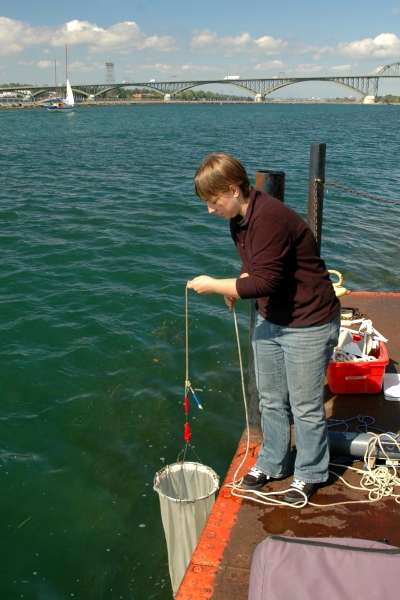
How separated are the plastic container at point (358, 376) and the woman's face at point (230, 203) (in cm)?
216

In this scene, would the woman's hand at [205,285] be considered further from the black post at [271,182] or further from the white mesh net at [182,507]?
the white mesh net at [182,507]

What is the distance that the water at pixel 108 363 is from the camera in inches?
170

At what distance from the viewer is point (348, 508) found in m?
3.41

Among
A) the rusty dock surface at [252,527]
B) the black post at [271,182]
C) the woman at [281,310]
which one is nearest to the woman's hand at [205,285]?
the woman at [281,310]

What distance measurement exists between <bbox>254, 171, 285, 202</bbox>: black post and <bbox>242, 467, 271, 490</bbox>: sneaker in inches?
68.3

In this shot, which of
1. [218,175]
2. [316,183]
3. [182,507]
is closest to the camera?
[218,175]

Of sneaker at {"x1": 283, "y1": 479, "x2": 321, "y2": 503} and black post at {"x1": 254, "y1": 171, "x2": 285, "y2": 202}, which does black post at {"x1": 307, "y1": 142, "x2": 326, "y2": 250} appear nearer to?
black post at {"x1": 254, "y1": 171, "x2": 285, "y2": 202}

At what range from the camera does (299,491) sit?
3443 mm

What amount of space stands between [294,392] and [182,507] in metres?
0.99

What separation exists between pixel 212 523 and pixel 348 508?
823 millimetres

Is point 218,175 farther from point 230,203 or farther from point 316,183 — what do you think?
point 316,183

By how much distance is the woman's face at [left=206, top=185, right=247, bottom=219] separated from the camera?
9.32ft

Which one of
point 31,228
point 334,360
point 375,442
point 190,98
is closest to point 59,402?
point 334,360

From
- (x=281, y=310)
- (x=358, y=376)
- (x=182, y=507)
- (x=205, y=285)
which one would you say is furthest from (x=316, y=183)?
(x=182, y=507)
